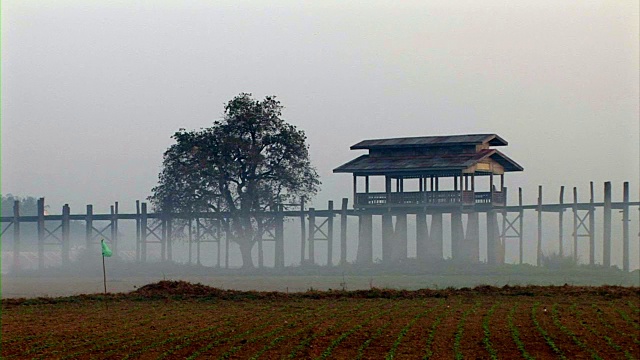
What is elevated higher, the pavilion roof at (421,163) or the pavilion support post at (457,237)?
the pavilion roof at (421,163)

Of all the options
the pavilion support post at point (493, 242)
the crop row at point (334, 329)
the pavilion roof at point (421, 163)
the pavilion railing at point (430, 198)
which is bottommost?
the crop row at point (334, 329)

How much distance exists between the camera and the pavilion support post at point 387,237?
55.1m

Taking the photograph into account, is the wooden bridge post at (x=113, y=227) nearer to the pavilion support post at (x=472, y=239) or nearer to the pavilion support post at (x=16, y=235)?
the pavilion support post at (x=16, y=235)

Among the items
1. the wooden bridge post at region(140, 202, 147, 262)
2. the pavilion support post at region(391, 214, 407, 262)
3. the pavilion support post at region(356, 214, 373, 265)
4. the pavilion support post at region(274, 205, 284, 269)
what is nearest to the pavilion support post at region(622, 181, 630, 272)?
the pavilion support post at region(391, 214, 407, 262)

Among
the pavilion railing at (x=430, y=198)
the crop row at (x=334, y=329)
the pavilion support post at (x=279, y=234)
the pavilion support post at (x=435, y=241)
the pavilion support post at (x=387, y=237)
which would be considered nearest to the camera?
the crop row at (x=334, y=329)

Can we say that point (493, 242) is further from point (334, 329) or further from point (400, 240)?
point (334, 329)

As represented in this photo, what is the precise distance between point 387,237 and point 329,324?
3183cm

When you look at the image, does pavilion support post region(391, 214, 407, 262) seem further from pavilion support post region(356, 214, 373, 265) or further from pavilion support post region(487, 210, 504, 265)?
pavilion support post region(487, 210, 504, 265)

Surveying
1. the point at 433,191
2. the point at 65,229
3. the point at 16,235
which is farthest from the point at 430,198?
the point at 16,235

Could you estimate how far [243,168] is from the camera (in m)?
58.6

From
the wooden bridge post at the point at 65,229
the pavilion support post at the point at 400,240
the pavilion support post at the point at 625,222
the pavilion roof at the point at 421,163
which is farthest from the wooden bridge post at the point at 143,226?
the pavilion support post at the point at 625,222

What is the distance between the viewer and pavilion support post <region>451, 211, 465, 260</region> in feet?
173

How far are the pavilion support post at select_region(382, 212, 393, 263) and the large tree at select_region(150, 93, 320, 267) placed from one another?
5.99 meters

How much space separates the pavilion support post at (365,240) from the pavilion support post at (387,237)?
103cm
